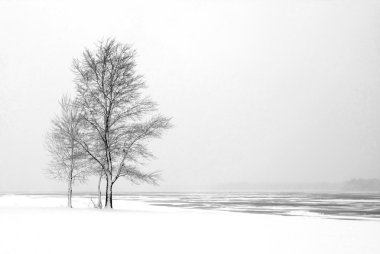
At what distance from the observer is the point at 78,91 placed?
30.4 metres

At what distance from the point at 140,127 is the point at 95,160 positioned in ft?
16.2

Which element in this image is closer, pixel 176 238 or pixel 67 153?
pixel 176 238

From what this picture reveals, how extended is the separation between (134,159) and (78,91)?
6572 millimetres

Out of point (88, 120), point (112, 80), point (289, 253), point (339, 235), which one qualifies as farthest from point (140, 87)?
point (289, 253)

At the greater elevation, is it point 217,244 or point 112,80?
point 112,80

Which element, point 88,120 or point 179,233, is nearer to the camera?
point 179,233

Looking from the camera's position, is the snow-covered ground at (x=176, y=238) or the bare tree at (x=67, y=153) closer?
the snow-covered ground at (x=176, y=238)

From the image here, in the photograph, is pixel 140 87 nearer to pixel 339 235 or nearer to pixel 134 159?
pixel 134 159

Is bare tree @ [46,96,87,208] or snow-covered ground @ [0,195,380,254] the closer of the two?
snow-covered ground @ [0,195,380,254]

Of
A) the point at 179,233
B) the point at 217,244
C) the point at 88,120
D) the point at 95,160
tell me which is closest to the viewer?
the point at 217,244

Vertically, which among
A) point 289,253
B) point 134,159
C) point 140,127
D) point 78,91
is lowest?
point 289,253

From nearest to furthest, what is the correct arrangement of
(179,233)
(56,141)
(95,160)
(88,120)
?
(179,233), (88,120), (95,160), (56,141)

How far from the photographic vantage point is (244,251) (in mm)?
12578

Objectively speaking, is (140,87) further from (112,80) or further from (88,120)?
(88,120)
